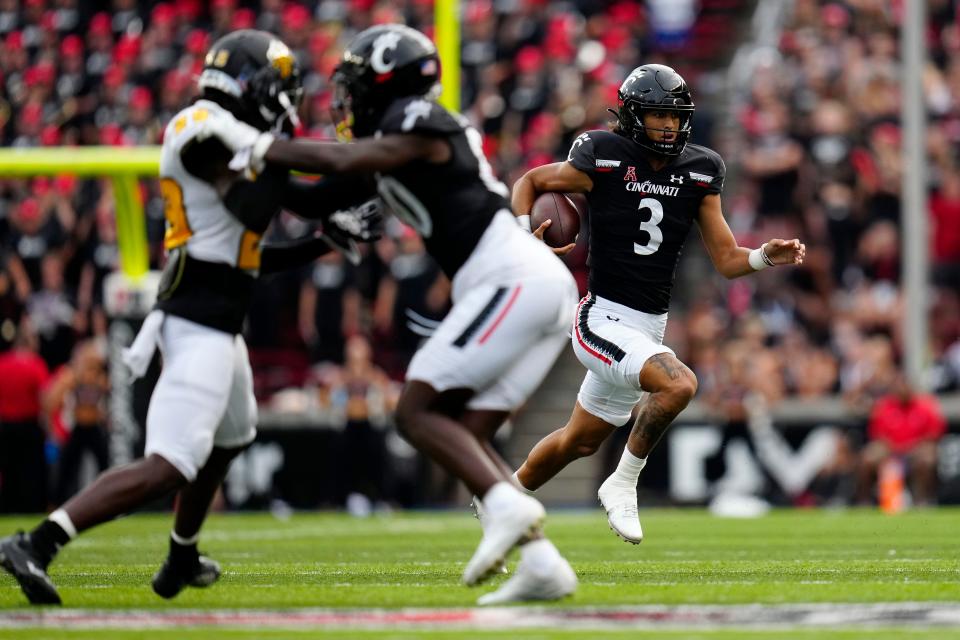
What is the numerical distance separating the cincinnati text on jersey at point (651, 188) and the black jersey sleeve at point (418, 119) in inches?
82.5

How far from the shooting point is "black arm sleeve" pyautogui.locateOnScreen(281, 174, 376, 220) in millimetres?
5855

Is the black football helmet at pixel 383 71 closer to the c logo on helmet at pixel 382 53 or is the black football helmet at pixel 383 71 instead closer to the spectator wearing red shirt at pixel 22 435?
the c logo on helmet at pixel 382 53

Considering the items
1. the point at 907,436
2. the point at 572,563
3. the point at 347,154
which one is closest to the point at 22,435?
the point at 907,436

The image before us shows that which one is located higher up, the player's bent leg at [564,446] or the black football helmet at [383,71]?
the black football helmet at [383,71]

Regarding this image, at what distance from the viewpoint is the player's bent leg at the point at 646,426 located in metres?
7.20

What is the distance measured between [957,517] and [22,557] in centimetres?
808

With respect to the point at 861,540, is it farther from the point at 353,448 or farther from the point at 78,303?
the point at 78,303

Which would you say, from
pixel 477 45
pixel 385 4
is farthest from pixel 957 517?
pixel 385 4

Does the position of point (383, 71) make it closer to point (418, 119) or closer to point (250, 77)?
point (418, 119)

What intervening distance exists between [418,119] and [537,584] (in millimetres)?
1564

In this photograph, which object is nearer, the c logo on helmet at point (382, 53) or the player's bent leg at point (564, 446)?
the c logo on helmet at point (382, 53)

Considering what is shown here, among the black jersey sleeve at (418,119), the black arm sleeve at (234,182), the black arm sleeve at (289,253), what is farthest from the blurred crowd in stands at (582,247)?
the black jersey sleeve at (418,119)

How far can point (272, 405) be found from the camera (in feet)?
51.5

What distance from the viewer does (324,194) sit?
232 inches
